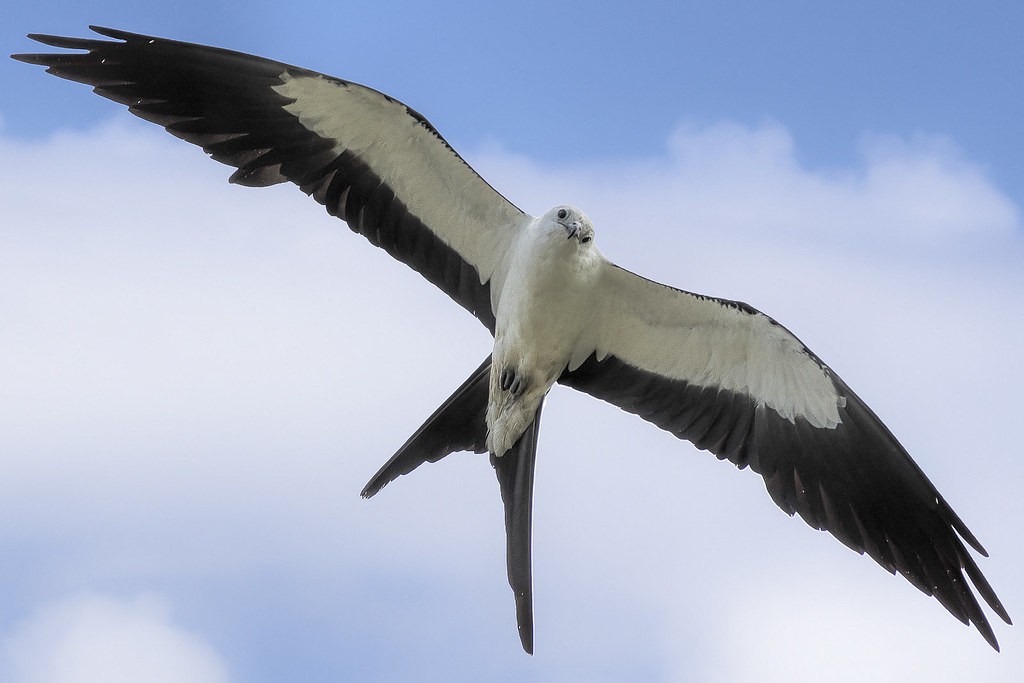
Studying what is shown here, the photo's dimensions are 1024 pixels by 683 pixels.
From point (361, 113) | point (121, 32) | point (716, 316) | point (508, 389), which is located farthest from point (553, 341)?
point (121, 32)

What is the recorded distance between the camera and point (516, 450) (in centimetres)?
748

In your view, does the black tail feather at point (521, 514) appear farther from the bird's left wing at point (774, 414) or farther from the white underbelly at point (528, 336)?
the bird's left wing at point (774, 414)

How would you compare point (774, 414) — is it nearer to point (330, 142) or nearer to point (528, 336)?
point (528, 336)

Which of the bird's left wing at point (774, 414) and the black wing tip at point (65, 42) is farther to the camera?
the bird's left wing at point (774, 414)

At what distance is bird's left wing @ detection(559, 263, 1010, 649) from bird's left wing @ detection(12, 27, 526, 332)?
888mm

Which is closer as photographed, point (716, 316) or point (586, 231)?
point (586, 231)

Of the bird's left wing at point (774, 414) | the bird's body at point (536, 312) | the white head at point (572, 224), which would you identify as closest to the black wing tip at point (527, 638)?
the bird's body at point (536, 312)

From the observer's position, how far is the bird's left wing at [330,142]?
713cm

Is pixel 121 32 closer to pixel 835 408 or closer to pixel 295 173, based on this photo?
pixel 295 173

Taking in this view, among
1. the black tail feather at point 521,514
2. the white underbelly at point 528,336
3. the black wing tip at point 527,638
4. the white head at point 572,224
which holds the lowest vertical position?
the black wing tip at point 527,638

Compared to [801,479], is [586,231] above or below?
above

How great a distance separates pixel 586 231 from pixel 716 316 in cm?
113

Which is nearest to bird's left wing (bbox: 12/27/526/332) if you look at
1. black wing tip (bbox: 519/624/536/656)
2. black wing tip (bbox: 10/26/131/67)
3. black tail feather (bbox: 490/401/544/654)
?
black wing tip (bbox: 10/26/131/67)

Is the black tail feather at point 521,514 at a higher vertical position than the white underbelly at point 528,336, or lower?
lower
